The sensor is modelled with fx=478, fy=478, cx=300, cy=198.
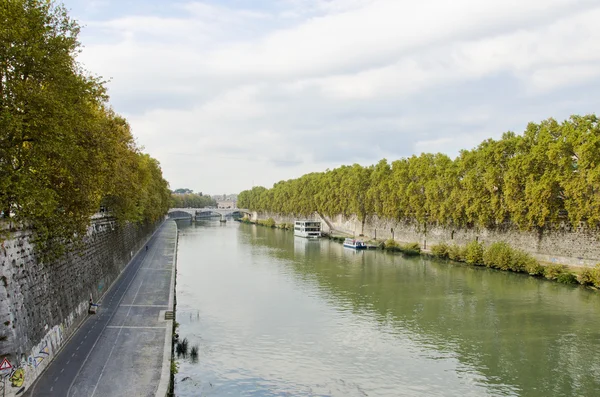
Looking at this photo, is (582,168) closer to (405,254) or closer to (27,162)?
(405,254)

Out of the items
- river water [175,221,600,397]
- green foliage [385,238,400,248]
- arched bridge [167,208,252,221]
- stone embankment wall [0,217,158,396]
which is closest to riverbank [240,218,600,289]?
river water [175,221,600,397]

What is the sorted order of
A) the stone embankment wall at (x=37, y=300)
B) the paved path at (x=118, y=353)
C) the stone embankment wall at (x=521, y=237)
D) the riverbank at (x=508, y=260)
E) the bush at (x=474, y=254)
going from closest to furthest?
the stone embankment wall at (x=37, y=300) → the paved path at (x=118, y=353) → the riverbank at (x=508, y=260) → the stone embankment wall at (x=521, y=237) → the bush at (x=474, y=254)

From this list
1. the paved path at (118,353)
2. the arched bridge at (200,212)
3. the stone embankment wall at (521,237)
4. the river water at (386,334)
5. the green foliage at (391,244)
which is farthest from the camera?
the arched bridge at (200,212)

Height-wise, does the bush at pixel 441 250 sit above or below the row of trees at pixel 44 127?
below

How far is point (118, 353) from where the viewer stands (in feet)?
56.5

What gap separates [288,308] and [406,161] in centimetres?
4574

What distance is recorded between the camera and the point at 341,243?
7512 centimetres

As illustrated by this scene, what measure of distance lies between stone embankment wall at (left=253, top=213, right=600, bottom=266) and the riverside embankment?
33.8 m

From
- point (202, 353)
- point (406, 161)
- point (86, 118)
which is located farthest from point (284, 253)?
point (86, 118)

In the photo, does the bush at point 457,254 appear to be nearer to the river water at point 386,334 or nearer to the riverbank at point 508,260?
the riverbank at point 508,260

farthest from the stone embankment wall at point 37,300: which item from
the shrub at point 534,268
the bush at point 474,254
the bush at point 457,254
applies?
the bush at point 457,254

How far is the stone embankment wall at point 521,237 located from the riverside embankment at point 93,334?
33818mm

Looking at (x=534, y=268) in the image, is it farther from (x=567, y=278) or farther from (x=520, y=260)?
(x=567, y=278)

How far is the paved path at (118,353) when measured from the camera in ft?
47.1
